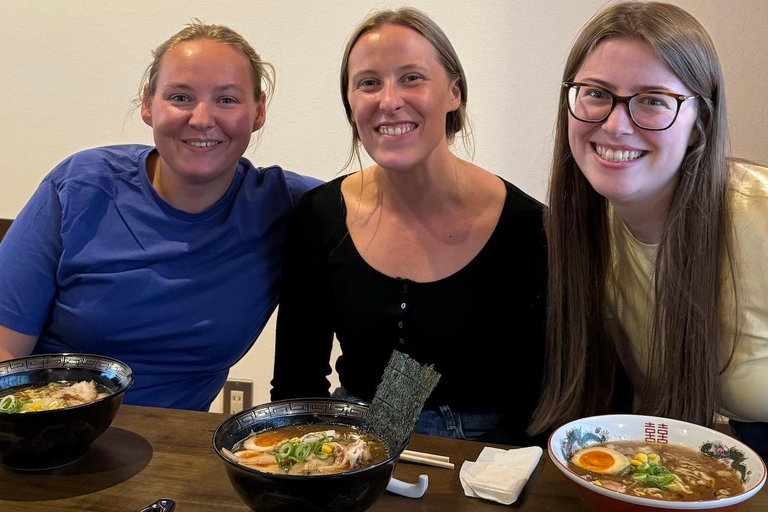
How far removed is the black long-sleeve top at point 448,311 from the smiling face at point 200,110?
0.85 feet

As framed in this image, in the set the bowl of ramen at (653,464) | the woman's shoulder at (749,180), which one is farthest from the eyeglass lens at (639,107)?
the bowl of ramen at (653,464)

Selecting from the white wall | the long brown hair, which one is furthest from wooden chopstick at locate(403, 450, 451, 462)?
the white wall

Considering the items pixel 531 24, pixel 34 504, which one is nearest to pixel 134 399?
pixel 34 504

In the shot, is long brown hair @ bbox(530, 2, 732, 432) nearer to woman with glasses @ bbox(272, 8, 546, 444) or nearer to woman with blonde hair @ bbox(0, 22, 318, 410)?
woman with glasses @ bbox(272, 8, 546, 444)

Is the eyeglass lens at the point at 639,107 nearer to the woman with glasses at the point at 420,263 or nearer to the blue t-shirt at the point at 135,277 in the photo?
the woman with glasses at the point at 420,263

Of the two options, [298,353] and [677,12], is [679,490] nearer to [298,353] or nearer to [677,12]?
[677,12]

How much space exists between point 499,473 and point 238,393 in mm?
2072

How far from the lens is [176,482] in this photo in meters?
1.13

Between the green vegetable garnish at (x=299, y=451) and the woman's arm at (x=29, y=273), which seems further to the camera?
the woman's arm at (x=29, y=273)

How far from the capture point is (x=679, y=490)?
1015mm

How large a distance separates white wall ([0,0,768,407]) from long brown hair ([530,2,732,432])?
1.11 meters

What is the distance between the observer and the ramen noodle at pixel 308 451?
101 centimetres

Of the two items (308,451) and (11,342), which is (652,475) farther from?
(11,342)

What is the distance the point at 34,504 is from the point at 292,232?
898mm
